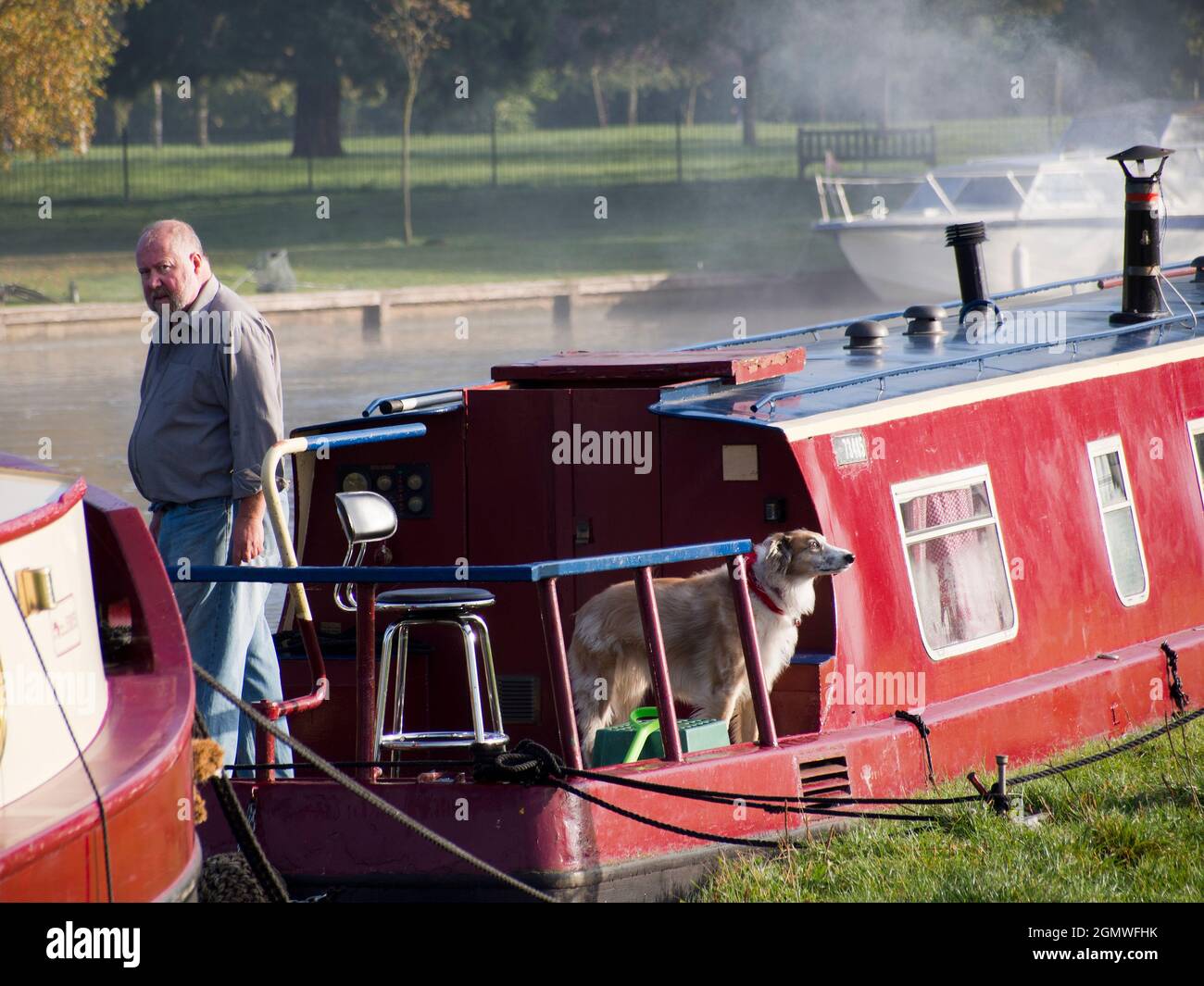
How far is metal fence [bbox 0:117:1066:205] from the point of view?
127 feet

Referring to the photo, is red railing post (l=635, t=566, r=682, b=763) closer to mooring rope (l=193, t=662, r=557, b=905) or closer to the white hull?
mooring rope (l=193, t=662, r=557, b=905)

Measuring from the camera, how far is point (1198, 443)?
9.89 meters

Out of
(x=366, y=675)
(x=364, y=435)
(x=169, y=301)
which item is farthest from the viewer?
(x=364, y=435)

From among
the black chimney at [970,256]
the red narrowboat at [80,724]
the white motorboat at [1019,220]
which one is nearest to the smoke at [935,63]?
the white motorboat at [1019,220]

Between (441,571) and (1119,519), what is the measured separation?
4.21m

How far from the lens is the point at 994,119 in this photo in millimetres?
48625

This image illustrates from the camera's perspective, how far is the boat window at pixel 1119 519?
905 cm

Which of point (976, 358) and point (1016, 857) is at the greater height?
point (976, 358)

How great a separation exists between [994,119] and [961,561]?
4253 centimetres

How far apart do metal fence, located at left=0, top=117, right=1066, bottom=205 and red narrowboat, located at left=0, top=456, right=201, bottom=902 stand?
1248 inches

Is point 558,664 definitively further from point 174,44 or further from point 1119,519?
point 174,44

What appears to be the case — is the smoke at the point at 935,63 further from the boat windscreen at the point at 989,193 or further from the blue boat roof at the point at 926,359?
the blue boat roof at the point at 926,359

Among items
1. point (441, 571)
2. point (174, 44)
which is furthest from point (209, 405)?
point (174, 44)
